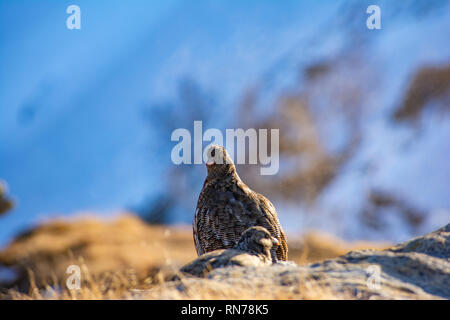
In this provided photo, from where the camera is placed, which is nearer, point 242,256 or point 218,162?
point 242,256

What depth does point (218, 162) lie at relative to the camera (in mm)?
8070

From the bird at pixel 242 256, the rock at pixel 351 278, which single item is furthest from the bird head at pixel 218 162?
the rock at pixel 351 278

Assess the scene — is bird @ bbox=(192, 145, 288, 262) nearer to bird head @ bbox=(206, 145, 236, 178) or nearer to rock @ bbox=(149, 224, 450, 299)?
bird head @ bbox=(206, 145, 236, 178)

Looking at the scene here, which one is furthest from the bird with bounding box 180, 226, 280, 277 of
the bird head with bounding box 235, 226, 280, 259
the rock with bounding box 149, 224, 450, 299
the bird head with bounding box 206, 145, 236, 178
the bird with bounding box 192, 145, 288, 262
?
the bird head with bounding box 206, 145, 236, 178

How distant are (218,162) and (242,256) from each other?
2.35 metres

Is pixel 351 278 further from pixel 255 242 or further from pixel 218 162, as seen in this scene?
pixel 218 162

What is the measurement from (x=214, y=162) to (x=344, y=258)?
267 centimetres

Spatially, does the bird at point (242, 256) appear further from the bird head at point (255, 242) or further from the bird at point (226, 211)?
the bird at point (226, 211)

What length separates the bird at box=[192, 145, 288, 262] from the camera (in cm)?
776

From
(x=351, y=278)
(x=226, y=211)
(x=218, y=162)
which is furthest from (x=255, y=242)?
(x=218, y=162)

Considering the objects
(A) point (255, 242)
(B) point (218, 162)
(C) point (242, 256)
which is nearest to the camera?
Result: (C) point (242, 256)
